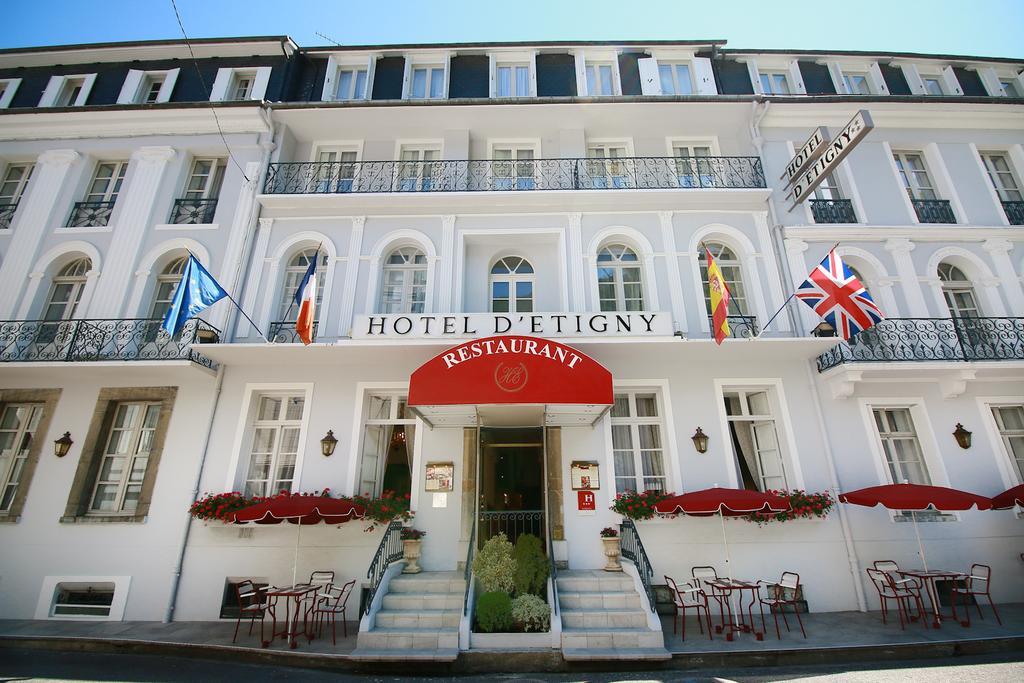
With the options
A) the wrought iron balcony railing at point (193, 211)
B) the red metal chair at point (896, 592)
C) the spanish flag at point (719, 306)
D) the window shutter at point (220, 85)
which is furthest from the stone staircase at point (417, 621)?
the window shutter at point (220, 85)

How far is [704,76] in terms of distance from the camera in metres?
11.8

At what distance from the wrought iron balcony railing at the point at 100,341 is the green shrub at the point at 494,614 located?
699cm

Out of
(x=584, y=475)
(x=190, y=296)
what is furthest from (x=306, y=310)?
(x=584, y=475)

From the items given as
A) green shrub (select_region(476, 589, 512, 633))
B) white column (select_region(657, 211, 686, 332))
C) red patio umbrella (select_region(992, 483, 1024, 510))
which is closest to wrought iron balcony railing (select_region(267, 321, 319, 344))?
green shrub (select_region(476, 589, 512, 633))

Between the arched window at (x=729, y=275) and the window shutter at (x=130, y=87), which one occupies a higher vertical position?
the window shutter at (x=130, y=87)

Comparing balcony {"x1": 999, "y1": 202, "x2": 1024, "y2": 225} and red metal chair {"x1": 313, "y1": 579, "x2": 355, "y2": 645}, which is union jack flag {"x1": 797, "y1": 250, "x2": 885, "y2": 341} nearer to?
balcony {"x1": 999, "y1": 202, "x2": 1024, "y2": 225}

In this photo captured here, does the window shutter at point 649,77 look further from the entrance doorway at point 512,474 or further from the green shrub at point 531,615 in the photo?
the green shrub at point 531,615

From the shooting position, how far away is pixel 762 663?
5910 mm

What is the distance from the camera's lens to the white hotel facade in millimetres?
8234

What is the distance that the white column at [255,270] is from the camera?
9.52m

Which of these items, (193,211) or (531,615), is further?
(193,211)

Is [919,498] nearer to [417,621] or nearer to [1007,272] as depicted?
[1007,272]

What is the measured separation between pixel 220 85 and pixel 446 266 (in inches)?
319

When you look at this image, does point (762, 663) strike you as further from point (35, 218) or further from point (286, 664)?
point (35, 218)
